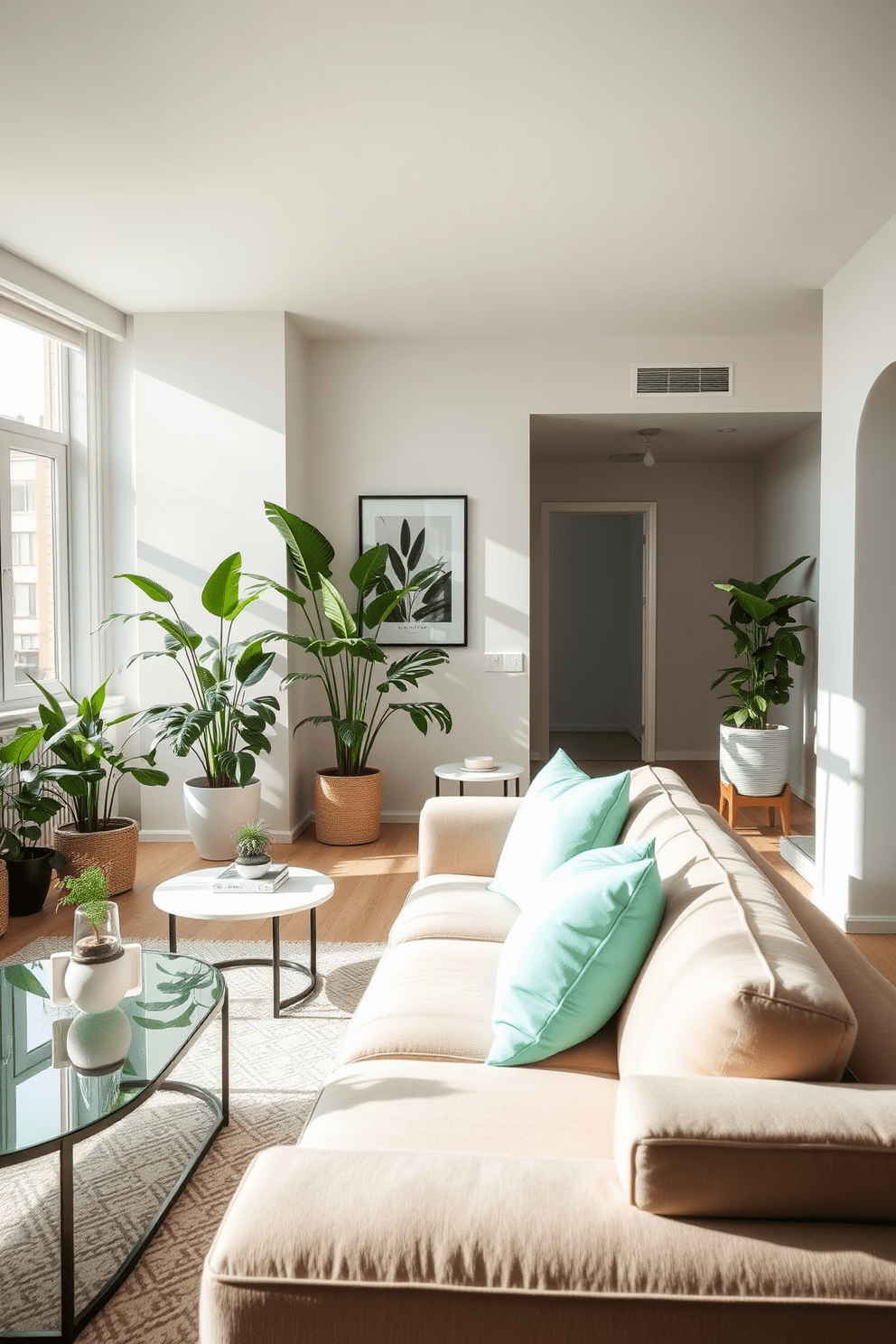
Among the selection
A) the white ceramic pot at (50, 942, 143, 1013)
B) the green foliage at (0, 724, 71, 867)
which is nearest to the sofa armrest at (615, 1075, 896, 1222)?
the white ceramic pot at (50, 942, 143, 1013)

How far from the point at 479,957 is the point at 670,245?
3.16 metres

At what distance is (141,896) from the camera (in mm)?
4410

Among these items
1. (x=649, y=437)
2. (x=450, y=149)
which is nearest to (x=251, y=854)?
(x=450, y=149)

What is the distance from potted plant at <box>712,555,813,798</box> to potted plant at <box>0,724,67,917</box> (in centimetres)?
357

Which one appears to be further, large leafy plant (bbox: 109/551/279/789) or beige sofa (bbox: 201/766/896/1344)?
large leafy plant (bbox: 109/551/279/789)

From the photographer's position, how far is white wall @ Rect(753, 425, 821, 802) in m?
6.23

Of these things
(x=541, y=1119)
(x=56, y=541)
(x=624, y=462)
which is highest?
(x=624, y=462)

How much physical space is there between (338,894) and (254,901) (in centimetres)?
151

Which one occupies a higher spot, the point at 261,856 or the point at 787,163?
the point at 787,163

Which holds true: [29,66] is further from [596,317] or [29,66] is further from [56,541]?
[596,317]

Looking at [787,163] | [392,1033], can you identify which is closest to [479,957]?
[392,1033]

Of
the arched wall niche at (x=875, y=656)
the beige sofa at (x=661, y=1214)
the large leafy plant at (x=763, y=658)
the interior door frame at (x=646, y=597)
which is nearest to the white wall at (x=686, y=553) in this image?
the interior door frame at (x=646, y=597)

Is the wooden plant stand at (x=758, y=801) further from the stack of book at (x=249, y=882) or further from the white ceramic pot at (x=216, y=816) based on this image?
the stack of book at (x=249, y=882)

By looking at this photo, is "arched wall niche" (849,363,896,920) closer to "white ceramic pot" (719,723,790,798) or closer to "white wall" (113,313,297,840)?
"white ceramic pot" (719,723,790,798)
